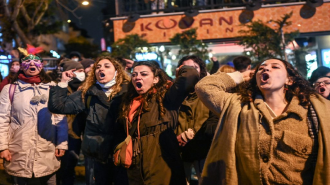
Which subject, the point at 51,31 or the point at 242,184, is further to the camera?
the point at 51,31

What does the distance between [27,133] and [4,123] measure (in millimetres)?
334

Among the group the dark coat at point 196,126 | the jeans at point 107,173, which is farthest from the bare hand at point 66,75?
the dark coat at point 196,126

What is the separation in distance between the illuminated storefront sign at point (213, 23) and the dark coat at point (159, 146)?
9.18m

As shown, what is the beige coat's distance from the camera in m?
2.58

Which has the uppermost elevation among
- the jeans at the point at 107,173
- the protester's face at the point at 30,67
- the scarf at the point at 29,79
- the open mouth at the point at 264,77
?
the protester's face at the point at 30,67

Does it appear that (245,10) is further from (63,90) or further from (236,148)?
(236,148)

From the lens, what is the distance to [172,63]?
502 inches

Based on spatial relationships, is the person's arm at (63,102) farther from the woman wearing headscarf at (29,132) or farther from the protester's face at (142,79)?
the protester's face at (142,79)

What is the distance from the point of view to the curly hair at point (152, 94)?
3.66m

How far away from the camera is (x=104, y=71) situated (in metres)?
4.27

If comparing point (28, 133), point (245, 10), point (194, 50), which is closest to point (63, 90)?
point (28, 133)

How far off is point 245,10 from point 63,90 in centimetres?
960

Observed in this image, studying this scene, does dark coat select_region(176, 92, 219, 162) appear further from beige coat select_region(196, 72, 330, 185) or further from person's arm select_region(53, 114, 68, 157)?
person's arm select_region(53, 114, 68, 157)

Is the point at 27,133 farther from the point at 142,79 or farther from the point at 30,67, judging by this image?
the point at 142,79
